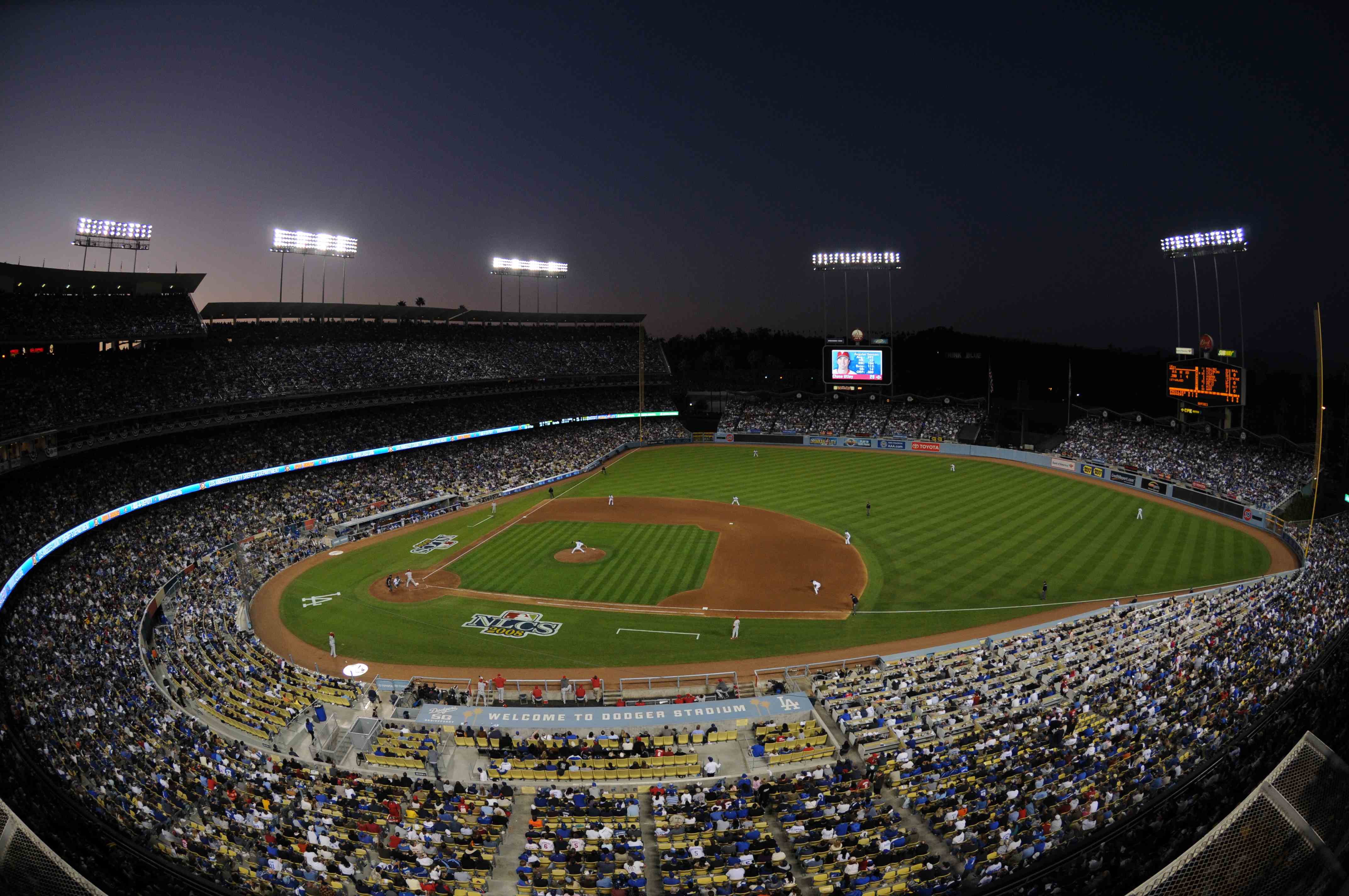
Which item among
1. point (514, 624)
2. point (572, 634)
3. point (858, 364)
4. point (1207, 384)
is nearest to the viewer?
point (572, 634)

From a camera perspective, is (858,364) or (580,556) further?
(858,364)

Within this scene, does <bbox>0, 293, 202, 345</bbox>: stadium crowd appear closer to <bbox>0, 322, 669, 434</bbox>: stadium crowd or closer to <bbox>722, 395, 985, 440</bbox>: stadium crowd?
<bbox>0, 322, 669, 434</bbox>: stadium crowd

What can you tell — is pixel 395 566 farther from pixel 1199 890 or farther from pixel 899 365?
pixel 899 365

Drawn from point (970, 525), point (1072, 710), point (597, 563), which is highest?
point (970, 525)

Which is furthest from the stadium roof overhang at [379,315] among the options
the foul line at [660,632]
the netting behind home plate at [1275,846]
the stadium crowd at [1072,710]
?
the netting behind home plate at [1275,846]

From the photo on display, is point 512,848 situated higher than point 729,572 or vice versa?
point 729,572

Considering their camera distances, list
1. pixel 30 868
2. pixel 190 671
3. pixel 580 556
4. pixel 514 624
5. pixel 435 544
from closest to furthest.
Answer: pixel 30 868 < pixel 190 671 < pixel 514 624 < pixel 580 556 < pixel 435 544

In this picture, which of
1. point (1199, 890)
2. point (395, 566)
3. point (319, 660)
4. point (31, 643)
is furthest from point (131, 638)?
point (1199, 890)

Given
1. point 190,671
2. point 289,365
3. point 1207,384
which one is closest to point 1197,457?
point 1207,384

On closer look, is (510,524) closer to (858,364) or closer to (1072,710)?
(1072,710)
